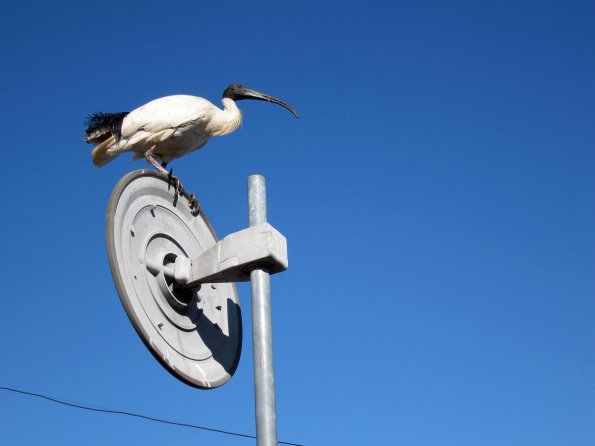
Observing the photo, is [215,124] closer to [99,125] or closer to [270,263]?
[99,125]

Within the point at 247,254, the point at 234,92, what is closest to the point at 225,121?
the point at 234,92

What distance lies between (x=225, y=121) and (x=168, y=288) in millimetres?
4194

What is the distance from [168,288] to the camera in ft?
13.2

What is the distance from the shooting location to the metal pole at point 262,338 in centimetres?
309

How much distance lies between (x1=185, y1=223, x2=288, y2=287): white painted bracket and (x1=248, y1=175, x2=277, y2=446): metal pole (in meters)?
0.06

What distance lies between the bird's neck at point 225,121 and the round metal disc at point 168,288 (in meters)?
3.35

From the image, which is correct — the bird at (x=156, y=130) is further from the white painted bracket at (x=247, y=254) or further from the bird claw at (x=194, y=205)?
the white painted bracket at (x=247, y=254)

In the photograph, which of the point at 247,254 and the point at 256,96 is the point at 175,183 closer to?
the point at 247,254

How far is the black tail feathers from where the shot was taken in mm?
7164

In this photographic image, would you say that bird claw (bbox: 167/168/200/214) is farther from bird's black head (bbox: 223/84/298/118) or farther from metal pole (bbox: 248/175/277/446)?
bird's black head (bbox: 223/84/298/118)

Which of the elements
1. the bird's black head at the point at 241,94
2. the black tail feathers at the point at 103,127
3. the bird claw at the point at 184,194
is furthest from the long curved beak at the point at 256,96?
the bird claw at the point at 184,194

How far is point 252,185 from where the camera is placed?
373 centimetres

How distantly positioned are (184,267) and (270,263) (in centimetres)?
72

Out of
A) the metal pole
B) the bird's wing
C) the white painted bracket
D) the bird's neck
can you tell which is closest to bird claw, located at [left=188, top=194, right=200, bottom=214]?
the white painted bracket
